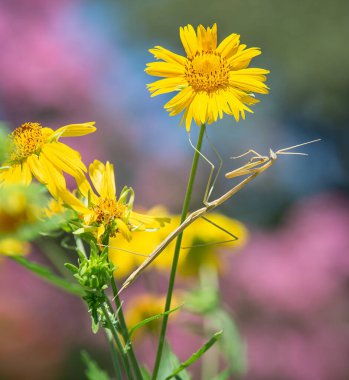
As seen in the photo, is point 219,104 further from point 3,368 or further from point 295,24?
point 295,24

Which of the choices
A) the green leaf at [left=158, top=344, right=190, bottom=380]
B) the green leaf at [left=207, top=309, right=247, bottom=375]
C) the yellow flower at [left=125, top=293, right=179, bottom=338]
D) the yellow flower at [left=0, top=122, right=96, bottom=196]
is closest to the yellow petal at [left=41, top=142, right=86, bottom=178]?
the yellow flower at [left=0, top=122, right=96, bottom=196]

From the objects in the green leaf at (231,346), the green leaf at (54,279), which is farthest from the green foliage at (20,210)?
the green leaf at (231,346)

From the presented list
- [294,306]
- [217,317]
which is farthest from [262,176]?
[217,317]

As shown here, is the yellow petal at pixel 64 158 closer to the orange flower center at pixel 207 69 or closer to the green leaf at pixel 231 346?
the orange flower center at pixel 207 69

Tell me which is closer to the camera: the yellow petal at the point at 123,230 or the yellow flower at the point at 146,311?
the yellow petal at the point at 123,230

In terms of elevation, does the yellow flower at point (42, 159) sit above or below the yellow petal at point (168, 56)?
below

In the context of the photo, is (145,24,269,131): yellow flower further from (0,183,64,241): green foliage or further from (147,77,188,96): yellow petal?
(0,183,64,241): green foliage

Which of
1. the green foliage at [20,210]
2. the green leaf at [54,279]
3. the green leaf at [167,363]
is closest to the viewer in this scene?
the green foliage at [20,210]
